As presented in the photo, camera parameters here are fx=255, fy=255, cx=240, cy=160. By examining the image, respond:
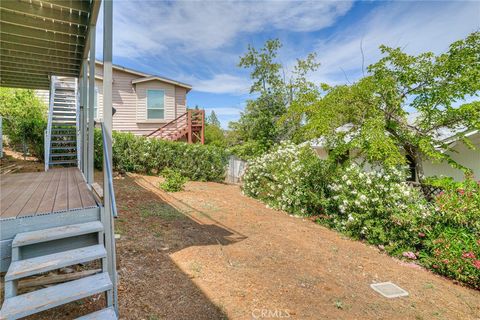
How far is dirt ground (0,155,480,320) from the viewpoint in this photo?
10.3 feet

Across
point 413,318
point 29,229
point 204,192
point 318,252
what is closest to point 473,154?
point 318,252

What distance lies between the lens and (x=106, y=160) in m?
3.11

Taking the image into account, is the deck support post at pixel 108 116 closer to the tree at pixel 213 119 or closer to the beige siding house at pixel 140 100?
the beige siding house at pixel 140 100

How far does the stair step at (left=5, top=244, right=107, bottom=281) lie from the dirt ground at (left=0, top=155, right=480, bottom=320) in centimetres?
74

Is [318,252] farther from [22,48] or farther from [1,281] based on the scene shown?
[22,48]

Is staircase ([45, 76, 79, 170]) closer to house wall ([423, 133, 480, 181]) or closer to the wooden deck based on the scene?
the wooden deck

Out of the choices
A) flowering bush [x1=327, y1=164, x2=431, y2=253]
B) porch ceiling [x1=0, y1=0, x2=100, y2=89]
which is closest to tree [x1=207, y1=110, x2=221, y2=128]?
porch ceiling [x1=0, y1=0, x2=100, y2=89]

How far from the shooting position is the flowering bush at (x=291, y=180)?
26.6 feet

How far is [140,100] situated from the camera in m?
15.3

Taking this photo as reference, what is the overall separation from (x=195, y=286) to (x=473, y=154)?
32.8ft

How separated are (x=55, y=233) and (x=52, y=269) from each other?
14.2 inches

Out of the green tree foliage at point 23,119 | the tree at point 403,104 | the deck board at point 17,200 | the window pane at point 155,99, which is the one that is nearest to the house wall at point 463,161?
the tree at point 403,104

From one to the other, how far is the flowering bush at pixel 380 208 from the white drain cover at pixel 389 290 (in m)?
1.63

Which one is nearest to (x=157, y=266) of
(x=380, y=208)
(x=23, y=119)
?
(x=380, y=208)
